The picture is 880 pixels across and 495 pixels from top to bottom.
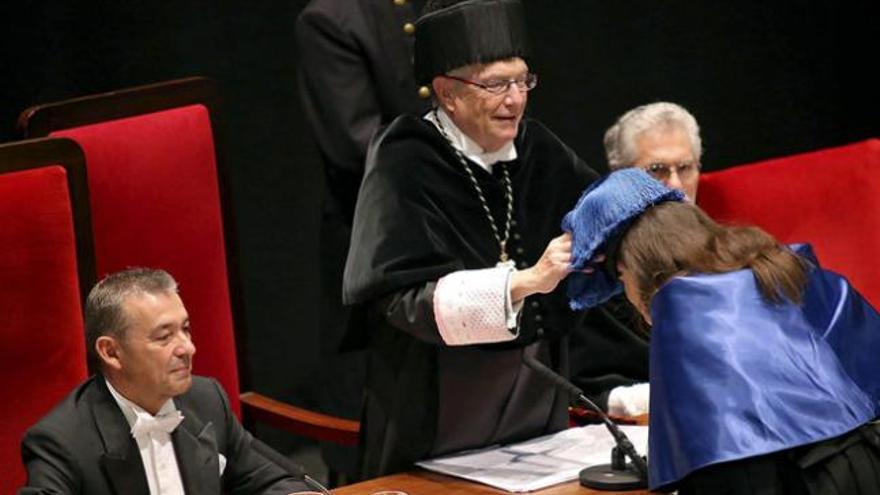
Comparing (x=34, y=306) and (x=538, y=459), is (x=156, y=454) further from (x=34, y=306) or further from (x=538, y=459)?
(x=538, y=459)

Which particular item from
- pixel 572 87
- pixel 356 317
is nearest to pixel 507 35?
pixel 356 317

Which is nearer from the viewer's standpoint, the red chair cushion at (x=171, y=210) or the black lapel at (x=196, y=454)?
the black lapel at (x=196, y=454)

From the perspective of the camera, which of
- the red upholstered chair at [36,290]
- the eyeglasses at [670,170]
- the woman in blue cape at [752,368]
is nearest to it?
the woman in blue cape at [752,368]

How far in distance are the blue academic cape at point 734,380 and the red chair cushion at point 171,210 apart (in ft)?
5.30

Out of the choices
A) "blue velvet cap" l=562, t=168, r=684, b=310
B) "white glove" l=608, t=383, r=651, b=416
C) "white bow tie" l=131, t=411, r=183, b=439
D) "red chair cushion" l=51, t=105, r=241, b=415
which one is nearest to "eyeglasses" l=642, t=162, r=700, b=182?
"white glove" l=608, t=383, r=651, b=416

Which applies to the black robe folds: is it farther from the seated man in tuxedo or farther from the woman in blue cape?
the woman in blue cape

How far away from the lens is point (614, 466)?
3.58 meters

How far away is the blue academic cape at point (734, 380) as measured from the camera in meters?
2.91

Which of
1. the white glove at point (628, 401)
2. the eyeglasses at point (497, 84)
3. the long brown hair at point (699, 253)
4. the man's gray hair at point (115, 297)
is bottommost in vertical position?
the white glove at point (628, 401)

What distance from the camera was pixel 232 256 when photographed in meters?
4.46

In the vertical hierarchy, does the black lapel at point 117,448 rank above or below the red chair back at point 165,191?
below

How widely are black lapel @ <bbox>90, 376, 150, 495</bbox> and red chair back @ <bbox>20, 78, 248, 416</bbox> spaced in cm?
71

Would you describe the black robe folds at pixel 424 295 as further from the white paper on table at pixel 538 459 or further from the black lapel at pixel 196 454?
the black lapel at pixel 196 454

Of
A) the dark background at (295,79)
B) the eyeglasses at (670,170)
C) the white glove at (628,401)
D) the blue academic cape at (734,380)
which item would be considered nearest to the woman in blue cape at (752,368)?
the blue academic cape at (734,380)
